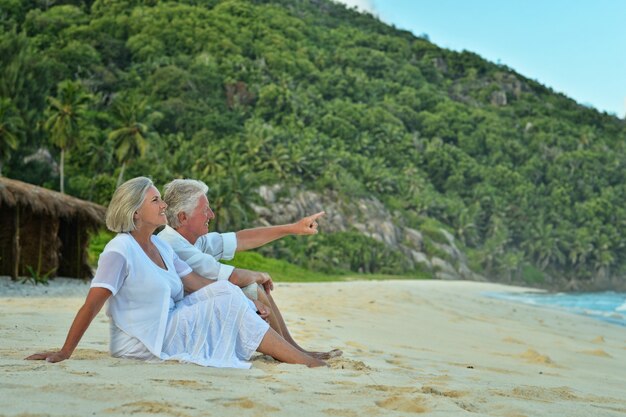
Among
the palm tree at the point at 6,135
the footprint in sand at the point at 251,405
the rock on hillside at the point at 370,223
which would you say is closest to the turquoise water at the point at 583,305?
the footprint in sand at the point at 251,405

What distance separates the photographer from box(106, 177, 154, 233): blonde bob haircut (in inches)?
161

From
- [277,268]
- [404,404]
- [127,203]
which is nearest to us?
[404,404]

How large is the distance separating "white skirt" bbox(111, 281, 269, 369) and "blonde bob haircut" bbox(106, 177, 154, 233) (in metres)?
0.60

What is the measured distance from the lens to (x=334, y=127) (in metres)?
85.1

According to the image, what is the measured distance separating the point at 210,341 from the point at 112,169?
165 feet

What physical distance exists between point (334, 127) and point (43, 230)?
6868cm

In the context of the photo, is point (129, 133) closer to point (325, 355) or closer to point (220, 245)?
point (220, 245)

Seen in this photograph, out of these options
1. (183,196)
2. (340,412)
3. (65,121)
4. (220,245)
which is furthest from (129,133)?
(340,412)

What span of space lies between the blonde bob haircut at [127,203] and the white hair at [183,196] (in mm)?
522

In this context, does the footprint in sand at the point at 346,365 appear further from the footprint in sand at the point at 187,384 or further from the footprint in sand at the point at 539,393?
the footprint in sand at the point at 187,384

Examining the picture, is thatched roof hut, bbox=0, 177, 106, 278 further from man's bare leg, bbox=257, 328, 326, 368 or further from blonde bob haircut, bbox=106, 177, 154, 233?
man's bare leg, bbox=257, 328, 326, 368

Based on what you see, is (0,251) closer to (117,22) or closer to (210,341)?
(210,341)

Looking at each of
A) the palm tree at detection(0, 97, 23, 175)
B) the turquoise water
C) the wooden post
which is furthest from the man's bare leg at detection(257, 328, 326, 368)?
the palm tree at detection(0, 97, 23, 175)

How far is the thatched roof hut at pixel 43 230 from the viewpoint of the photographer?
1603 centimetres
